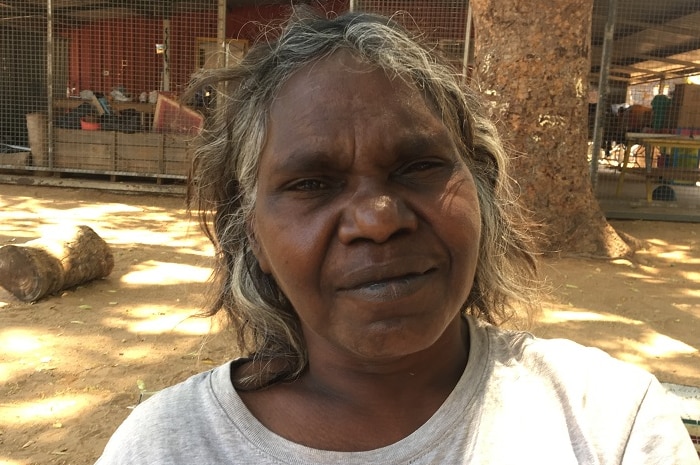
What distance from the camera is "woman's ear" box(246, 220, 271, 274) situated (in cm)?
128

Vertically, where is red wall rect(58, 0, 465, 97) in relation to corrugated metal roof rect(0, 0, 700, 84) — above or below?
below

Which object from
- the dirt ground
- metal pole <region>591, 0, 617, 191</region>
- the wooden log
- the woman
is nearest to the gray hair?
the woman

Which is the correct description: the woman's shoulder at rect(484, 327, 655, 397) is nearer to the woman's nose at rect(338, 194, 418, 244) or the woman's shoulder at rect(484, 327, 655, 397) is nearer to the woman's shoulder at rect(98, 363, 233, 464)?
the woman's nose at rect(338, 194, 418, 244)

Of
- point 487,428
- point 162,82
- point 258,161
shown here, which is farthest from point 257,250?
point 162,82

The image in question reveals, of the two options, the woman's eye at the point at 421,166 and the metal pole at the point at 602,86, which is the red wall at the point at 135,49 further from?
the woman's eye at the point at 421,166

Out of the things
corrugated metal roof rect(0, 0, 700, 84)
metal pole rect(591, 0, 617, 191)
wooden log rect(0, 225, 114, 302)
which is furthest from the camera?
corrugated metal roof rect(0, 0, 700, 84)

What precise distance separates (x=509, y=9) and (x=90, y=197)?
622 centimetres

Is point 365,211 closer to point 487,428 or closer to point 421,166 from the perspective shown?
point 421,166

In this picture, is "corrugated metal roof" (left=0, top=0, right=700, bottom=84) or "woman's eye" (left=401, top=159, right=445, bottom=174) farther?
"corrugated metal roof" (left=0, top=0, right=700, bottom=84)

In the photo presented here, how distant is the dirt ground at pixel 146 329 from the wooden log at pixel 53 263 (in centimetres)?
9

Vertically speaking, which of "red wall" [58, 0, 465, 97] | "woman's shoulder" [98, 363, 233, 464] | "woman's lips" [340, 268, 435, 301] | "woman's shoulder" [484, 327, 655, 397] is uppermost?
"red wall" [58, 0, 465, 97]

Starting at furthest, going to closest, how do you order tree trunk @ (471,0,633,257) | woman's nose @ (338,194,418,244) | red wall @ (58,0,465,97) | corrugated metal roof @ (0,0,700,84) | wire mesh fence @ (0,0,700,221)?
red wall @ (58,0,465,97)
corrugated metal roof @ (0,0,700,84)
wire mesh fence @ (0,0,700,221)
tree trunk @ (471,0,633,257)
woman's nose @ (338,194,418,244)

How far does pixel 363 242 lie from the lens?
3.47 ft

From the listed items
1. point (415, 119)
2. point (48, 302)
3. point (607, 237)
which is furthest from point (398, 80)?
point (607, 237)
